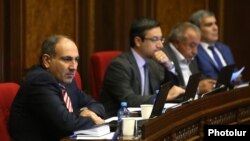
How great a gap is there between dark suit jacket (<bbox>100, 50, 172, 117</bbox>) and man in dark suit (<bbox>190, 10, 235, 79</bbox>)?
1309mm

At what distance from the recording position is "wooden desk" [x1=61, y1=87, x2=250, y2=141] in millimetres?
3401

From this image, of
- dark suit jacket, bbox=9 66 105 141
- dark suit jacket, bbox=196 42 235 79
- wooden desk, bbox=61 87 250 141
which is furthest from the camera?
dark suit jacket, bbox=196 42 235 79

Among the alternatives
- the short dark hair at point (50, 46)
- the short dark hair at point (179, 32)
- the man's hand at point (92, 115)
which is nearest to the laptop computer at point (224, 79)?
the short dark hair at point (179, 32)

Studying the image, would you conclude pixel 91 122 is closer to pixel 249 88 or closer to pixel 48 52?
pixel 48 52

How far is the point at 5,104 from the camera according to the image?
366cm

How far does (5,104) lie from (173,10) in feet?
11.6

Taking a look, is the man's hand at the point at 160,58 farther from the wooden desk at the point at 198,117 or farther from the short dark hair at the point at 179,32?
the wooden desk at the point at 198,117

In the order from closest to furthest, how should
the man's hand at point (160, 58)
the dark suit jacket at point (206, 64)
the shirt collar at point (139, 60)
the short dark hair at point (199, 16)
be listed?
the shirt collar at point (139, 60) < the man's hand at point (160, 58) < the dark suit jacket at point (206, 64) < the short dark hair at point (199, 16)

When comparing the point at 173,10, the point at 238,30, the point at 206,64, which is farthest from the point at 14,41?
the point at 238,30

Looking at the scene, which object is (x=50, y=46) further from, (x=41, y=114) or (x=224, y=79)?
(x=224, y=79)

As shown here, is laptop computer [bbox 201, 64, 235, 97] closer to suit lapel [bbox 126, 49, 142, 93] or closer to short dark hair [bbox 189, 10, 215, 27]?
suit lapel [bbox 126, 49, 142, 93]

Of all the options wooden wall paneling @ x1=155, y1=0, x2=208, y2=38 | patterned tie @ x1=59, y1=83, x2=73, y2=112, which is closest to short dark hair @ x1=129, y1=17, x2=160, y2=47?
patterned tie @ x1=59, y1=83, x2=73, y2=112

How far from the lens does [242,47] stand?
7.30 meters

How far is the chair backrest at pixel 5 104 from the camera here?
3594mm
